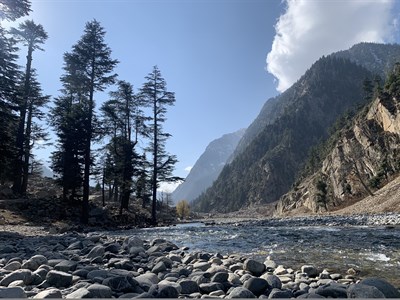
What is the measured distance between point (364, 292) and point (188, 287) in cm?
298

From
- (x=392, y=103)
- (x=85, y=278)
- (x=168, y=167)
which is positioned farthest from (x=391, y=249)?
(x=392, y=103)

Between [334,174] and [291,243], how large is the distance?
67532 mm

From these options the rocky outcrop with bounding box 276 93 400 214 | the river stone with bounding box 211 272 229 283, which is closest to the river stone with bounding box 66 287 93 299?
the river stone with bounding box 211 272 229 283

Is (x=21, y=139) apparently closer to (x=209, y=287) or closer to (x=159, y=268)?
(x=159, y=268)

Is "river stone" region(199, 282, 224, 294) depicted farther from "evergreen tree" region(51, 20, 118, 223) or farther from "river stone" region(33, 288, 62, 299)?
"evergreen tree" region(51, 20, 118, 223)

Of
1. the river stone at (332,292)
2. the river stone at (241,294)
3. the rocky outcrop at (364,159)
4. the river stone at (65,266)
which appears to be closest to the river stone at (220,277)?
the river stone at (241,294)

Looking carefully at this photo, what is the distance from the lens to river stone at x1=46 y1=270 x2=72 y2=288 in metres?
5.99

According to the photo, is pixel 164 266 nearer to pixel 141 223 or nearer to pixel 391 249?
pixel 391 249

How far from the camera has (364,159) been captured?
66.8 meters

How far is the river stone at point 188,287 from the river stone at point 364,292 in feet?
8.63

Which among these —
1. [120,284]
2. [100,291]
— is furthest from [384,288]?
[100,291]

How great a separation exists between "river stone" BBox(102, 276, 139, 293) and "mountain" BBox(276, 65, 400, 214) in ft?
172

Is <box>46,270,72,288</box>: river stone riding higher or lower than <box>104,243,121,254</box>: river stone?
lower

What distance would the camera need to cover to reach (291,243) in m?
13.1
